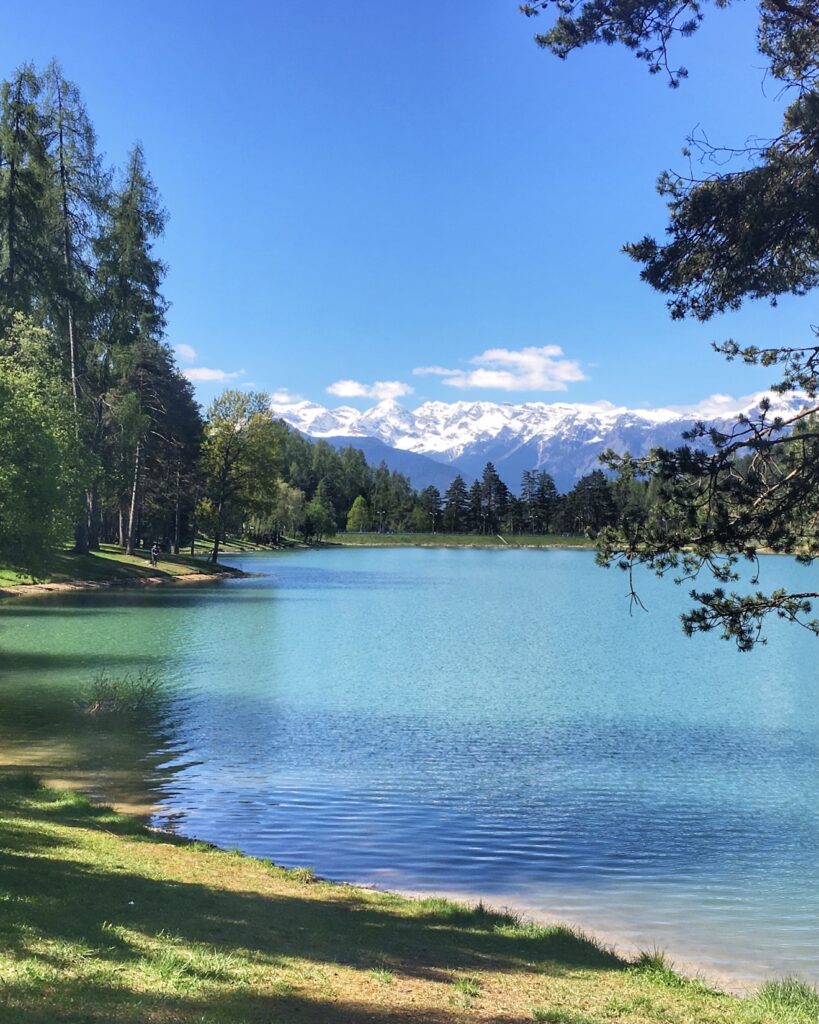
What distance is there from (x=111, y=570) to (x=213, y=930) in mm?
54966

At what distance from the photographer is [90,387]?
61.6 metres

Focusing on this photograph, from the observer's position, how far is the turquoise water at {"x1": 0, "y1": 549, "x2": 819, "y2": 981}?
12445 millimetres

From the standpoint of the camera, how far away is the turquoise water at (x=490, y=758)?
12.4m

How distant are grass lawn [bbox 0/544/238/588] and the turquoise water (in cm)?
832

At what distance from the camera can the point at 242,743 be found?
67.8 feet

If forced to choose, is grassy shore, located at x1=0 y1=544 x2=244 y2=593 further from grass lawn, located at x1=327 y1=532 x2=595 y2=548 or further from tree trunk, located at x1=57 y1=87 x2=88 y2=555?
grass lawn, located at x1=327 y1=532 x2=595 y2=548

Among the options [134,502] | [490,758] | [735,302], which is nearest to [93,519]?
[134,502]

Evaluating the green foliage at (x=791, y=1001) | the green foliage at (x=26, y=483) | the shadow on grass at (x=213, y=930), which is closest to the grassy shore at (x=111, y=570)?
the green foliage at (x=26, y=483)

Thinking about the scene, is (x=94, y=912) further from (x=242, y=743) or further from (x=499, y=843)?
(x=242, y=743)

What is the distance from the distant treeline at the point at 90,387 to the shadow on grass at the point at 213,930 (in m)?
6.00

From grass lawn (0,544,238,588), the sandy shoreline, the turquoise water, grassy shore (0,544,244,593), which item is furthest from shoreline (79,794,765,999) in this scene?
grassy shore (0,544,244,593)

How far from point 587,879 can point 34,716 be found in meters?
Answer: 14.6

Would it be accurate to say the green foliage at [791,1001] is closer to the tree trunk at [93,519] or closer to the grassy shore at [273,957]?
the grassy shore at [273,957]

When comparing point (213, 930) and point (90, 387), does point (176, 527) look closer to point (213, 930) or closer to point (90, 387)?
point (90, 387)
